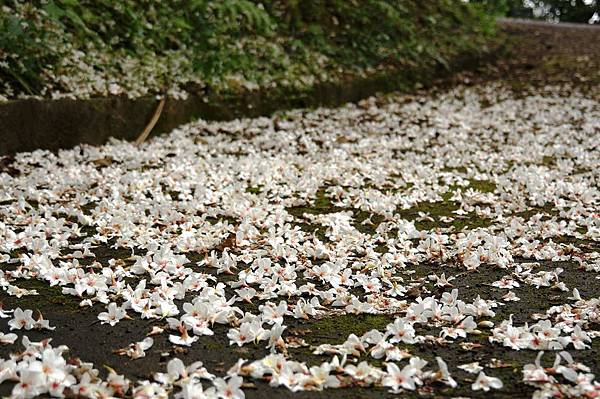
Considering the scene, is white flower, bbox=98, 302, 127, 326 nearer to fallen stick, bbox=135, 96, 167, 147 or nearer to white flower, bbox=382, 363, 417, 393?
white flower, bbox=382, 363, 417, 393

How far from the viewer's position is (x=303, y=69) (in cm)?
734

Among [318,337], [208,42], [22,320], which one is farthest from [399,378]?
[208,42]

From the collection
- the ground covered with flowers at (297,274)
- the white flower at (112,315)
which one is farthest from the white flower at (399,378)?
the white flower at (112,315)

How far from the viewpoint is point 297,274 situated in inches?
106

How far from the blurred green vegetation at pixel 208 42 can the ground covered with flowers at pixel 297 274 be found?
902mm

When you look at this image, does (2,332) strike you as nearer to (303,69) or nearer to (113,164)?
(113,164)

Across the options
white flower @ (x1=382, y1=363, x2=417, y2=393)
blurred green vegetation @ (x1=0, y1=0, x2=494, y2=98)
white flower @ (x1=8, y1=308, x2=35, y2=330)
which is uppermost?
blurred green vegetation @ (x1=0, y1=0, x2=494, y2=98)

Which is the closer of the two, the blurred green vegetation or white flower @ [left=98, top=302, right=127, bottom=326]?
white flower @ [left=98, top=302, right=127, bottom=326]

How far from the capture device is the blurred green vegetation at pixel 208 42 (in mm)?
5293

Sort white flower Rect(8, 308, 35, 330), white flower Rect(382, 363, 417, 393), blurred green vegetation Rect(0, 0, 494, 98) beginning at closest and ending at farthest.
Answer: white flower Rect(382, 363, 417, 393), white flower Rect(8, 308, 35, 330), blurred green vegetation Rect(0, 0, 494, 98)

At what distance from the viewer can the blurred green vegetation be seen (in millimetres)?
5293

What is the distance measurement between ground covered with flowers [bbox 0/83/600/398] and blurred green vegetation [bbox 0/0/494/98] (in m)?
0.90

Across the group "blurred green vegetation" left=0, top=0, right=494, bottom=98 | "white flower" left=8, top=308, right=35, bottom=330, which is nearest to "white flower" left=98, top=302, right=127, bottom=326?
"white flower" left=8, top=308, right=35, bottom=330

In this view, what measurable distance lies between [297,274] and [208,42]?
470 cm
